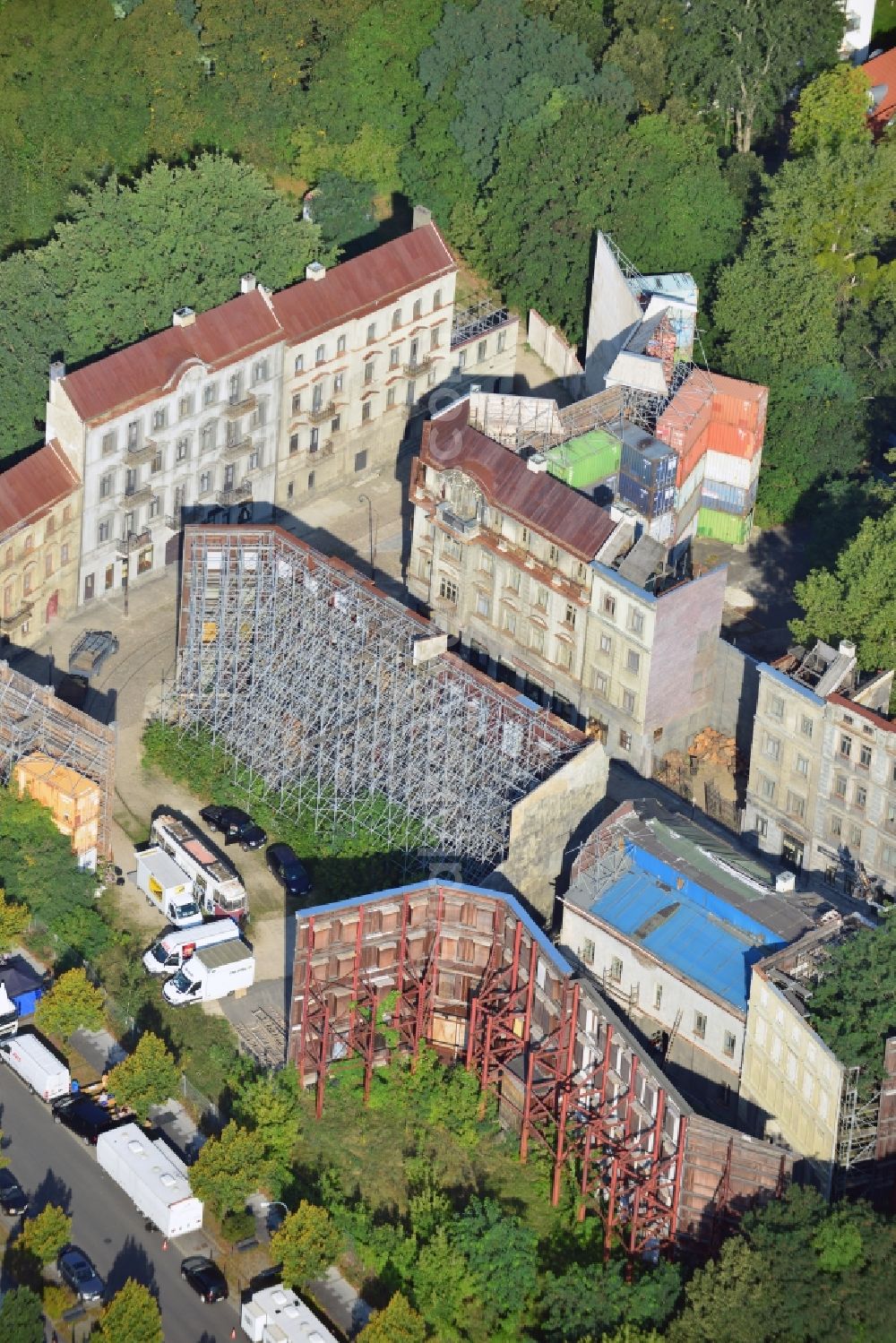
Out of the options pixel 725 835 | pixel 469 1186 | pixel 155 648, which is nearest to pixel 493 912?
pixel 469 1186

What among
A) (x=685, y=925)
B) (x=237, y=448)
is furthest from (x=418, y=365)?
(x=685, y=925)

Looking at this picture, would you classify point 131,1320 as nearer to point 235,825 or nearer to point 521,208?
point 235,825

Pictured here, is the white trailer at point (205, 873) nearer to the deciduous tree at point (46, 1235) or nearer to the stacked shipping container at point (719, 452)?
the deciduous tree at point (46, 1235)

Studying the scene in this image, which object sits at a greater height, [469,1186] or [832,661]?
[832,661]

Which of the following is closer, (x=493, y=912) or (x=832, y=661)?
(x=493, y=912)

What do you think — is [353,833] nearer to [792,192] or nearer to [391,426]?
[391,426]

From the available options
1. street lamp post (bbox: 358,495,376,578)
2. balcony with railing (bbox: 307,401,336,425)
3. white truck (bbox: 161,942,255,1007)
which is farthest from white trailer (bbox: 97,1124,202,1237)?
balcony with railing (bbox: 307,401,336,425)
